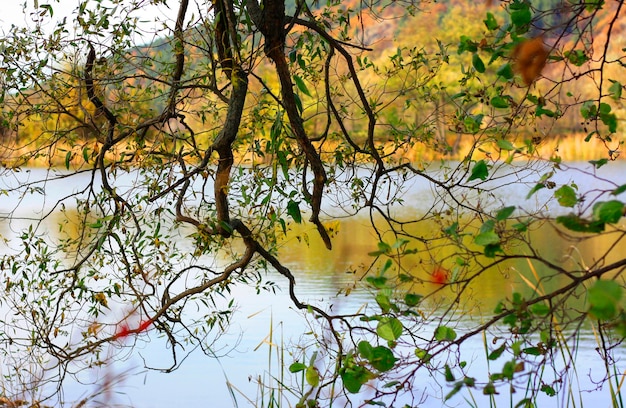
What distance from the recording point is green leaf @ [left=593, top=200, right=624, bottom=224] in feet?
3.89

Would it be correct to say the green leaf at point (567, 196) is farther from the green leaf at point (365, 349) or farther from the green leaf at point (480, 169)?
the green leaf at point (365, 349)

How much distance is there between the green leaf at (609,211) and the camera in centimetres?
119

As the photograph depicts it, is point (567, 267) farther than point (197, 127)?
No

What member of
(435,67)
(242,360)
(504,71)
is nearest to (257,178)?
(435,67)

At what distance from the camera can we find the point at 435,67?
3.12 m

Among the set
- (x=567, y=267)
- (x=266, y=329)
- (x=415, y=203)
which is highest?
(x=415, y=203)

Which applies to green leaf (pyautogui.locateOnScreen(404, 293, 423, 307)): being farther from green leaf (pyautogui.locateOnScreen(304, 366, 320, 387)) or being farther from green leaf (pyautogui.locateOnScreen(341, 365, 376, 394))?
green leaf (pyautogui.locateOnScreen(304, 366, 320, 387))

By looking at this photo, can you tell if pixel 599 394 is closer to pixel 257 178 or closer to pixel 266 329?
pixel 266 329

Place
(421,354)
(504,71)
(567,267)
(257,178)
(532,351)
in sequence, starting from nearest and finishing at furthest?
(504,71) < (421,354) < (532,351) < (257,178) < (567,267)

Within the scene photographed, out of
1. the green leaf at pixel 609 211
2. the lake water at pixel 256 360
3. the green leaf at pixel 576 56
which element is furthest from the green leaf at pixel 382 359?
the lake water at pixel 256 360

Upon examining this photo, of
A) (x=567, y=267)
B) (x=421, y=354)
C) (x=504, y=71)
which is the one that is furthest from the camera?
(x=567, y=267)

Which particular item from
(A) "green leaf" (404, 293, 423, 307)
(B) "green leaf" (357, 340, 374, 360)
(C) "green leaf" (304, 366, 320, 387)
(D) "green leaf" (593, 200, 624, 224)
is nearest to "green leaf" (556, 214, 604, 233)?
(D) "green leaf" (593, 200, 624, 224)

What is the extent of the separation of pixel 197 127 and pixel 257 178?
7.47 m

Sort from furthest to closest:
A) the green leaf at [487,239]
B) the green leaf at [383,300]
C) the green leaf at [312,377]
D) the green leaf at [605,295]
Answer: the green leaf at [312,377]
the green leaf at [383,300]
the green leaf at [487,239]
the green leaf at [605,295]
